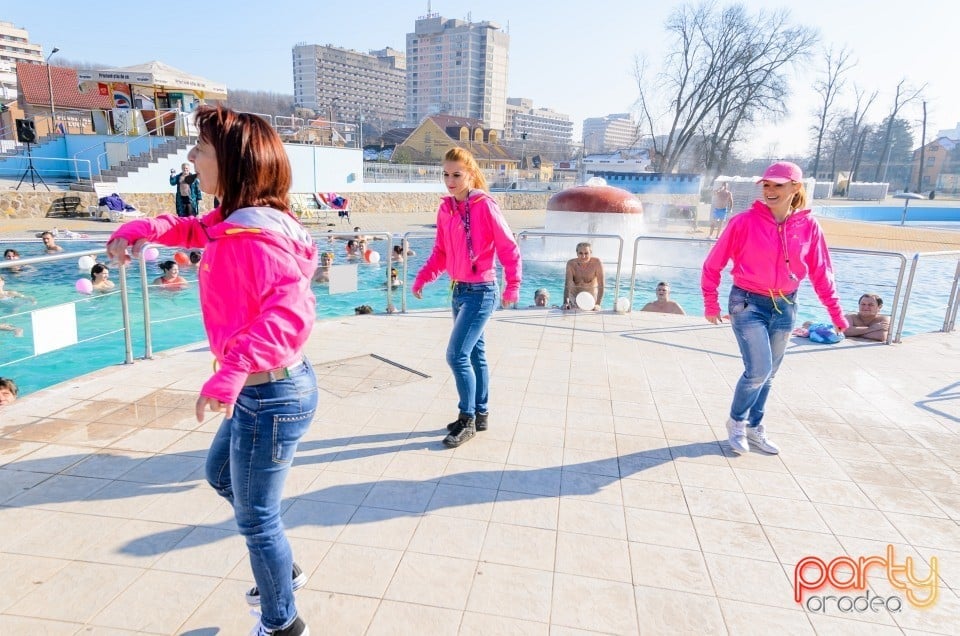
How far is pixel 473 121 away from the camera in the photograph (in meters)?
73.3

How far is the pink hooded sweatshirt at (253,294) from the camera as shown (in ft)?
5.71

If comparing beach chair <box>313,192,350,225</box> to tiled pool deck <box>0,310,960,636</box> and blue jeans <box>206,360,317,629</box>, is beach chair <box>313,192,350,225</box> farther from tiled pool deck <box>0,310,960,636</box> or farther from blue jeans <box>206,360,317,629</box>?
blue jeans <box>206,360,317,629</box>

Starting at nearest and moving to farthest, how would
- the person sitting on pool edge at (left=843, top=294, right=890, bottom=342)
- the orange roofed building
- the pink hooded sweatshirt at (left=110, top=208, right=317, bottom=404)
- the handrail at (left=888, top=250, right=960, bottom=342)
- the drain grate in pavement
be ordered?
the pink hooded sweatshirt at (left=110, top=208, right=317, bottom=404)
the drain grate in pavement
the handrail at (left=888, top=250, right=960, bottom=342)
the person sitting on pool edge at (left=843, top=294, right=890, bottom=342)
the orange roofed building

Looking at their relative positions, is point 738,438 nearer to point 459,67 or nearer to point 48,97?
point 48,97

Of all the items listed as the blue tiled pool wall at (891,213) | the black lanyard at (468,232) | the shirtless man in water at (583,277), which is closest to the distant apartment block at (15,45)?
the blue tiled pool wall at (891,213)

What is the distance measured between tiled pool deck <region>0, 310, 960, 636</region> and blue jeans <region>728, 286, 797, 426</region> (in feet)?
1.92

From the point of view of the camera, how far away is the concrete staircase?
68.1 ft

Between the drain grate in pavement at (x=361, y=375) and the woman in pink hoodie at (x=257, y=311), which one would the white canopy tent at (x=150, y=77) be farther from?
the woman in pink hoodie at (x=257, y=311)

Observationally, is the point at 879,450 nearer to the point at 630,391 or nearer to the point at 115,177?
the point at 630,391

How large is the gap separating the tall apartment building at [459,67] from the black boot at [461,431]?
454 ft

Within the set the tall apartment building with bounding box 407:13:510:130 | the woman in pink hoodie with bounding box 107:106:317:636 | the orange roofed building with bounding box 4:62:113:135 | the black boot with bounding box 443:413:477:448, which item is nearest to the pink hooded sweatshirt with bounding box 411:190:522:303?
the black boot with bounding box 443:413:477:448

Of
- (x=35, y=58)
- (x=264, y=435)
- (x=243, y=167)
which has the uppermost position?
(x=35, y=58)

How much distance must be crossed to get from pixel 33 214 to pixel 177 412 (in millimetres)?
19065

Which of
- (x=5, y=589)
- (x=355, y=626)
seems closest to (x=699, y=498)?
(x=355, y=626)
